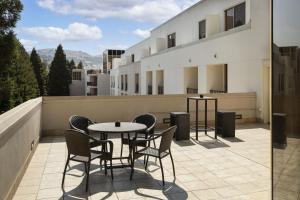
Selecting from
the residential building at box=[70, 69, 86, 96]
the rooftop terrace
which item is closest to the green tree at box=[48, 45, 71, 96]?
the residential building at box=[70, 69, 86, 96]

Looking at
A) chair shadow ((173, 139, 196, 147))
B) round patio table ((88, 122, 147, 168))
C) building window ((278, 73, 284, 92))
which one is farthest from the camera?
chair shadow ((173, 139, 196, 147))

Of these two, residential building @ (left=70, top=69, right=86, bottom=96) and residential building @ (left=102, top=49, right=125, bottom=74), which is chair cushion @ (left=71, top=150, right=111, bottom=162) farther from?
residential building @ (left=102, top=49, right=125, bottom=74)

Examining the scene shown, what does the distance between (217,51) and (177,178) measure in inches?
404

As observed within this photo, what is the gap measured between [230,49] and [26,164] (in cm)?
1027

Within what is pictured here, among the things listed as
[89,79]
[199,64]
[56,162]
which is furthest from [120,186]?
[89,79]

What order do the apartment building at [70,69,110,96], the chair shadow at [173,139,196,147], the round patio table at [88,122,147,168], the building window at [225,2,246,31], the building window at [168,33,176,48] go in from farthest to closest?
the apartment building at [70,69,110,96] < the building window at [168,33,176,48] < the building window at [225,2,246,31] < the chair shadow at [173,139,196,147] < the round patio table at [88,122,147,168]

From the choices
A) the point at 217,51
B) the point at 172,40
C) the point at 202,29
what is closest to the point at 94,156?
the point at 217,51

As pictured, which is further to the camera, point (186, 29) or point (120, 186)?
point (186, 29)

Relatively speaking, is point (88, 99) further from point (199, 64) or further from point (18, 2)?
point (199, 64)

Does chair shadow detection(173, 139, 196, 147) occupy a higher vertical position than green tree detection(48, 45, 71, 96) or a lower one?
lower

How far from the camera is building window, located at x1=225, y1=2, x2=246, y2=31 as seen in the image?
14.1m

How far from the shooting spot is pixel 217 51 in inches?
563

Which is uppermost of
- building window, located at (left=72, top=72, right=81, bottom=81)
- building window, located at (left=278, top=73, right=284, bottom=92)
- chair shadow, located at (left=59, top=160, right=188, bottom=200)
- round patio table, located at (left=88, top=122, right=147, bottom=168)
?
building window, located at (left=72, top=72, right=81, bottom=81)

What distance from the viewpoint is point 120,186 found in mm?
4820
